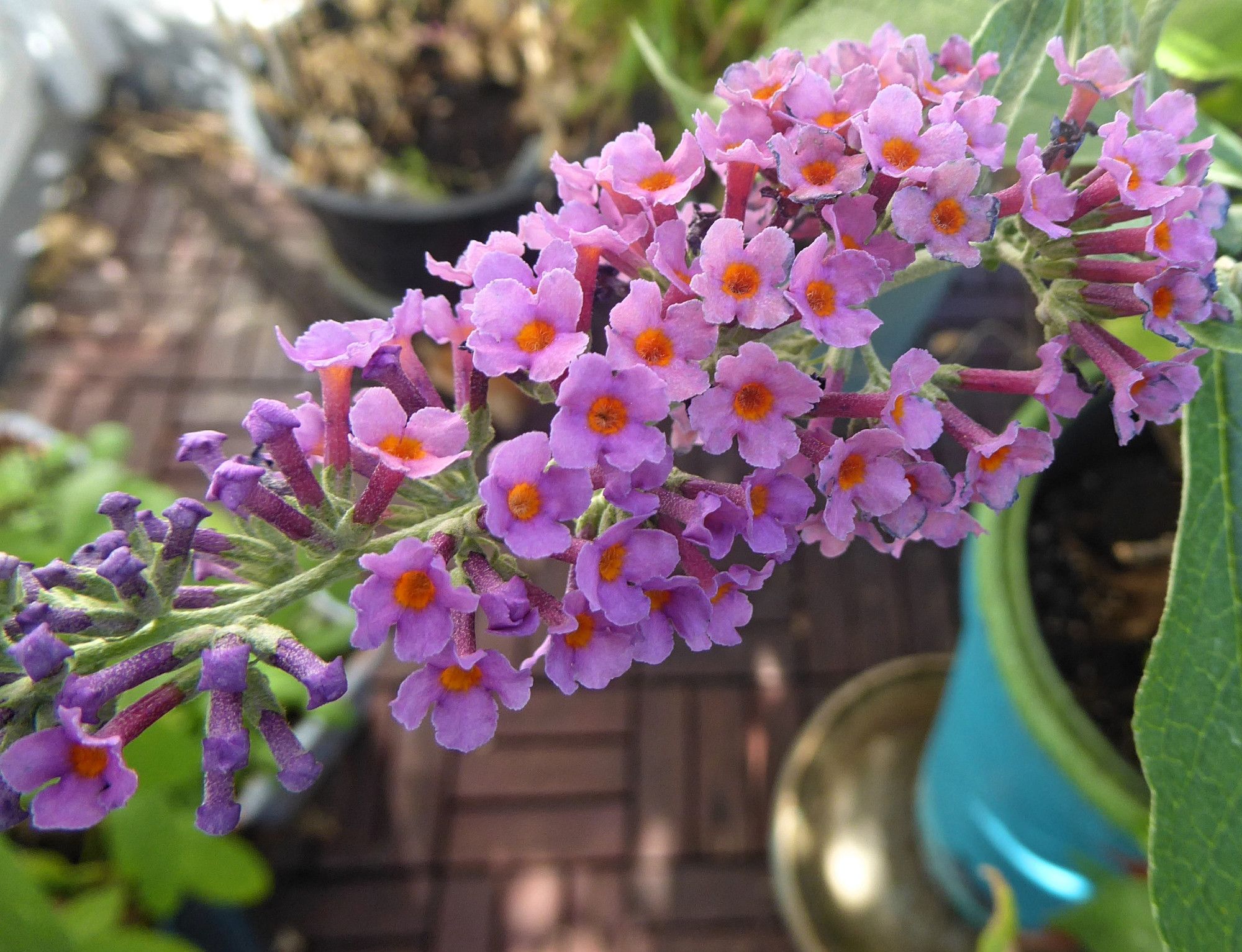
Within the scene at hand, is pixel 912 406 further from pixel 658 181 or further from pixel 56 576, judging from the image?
pixel 56 576

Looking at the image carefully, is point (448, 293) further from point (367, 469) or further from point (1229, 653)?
point (1229, 653)

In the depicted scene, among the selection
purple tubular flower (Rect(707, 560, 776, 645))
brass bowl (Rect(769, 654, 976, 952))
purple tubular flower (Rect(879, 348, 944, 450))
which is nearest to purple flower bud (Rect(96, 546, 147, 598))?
purple tubular flower (Rect(707, 560, 776, 645))

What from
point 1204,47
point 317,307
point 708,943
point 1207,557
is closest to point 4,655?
point 1207,557

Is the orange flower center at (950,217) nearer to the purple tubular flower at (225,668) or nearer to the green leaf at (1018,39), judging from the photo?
the green leaf at (1018,39)

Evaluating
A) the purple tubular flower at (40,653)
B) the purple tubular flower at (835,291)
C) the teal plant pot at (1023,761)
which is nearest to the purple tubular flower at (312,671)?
the purple tubular flower at (40,653)

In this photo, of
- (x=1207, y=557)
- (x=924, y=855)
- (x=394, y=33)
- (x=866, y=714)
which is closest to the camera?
(x=1207, y=557)

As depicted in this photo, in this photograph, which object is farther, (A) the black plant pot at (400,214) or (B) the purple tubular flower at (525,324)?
(A) the black plant pot at (400,214)

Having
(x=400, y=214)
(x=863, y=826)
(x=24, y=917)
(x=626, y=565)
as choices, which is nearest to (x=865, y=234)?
(x=626, y=565)
